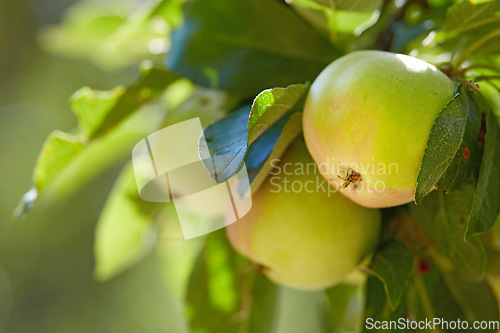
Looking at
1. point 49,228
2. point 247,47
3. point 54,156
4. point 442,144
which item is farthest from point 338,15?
point 49,228

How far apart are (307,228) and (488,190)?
0.54 feet

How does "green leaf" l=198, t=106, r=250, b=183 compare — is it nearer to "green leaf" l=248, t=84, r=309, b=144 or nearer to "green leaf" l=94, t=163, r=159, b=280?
"green leaf" l=248, t=84, r=309, b=144

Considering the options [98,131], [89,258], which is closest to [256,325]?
[98,131]

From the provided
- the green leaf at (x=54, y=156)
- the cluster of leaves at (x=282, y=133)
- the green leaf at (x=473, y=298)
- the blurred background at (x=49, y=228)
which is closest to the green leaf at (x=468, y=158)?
the cluster of leaves at (x=282, y=133)

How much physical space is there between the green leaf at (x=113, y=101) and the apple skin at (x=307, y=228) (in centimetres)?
18

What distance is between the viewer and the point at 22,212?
514 mm

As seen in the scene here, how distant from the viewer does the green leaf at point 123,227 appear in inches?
27.2

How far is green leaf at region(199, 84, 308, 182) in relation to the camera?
0.37 meters

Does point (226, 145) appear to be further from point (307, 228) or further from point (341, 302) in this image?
point (341, 302)

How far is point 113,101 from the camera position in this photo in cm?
58

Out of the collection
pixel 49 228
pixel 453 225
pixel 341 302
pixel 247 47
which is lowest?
pixel 49 228

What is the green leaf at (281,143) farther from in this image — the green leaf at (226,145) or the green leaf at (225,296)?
the green leaf at (225,296)

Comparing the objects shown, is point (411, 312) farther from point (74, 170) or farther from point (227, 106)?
point (74, 170)

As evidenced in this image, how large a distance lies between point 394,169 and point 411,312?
0.30m
